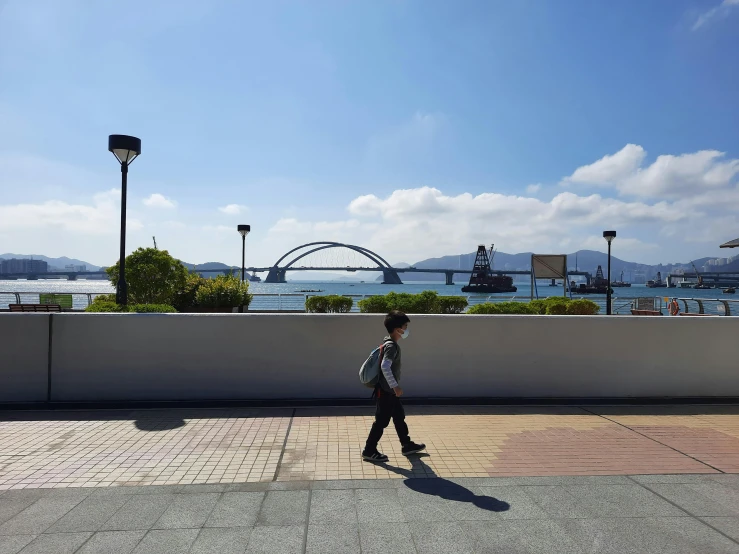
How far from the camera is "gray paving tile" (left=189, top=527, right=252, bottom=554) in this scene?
321 centimetres

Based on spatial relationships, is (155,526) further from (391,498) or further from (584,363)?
(584,363)

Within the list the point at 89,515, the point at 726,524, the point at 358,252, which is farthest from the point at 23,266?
the point at 726,524

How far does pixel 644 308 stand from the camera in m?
20.4

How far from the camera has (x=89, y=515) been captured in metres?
3.70

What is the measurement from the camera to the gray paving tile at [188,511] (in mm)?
3555

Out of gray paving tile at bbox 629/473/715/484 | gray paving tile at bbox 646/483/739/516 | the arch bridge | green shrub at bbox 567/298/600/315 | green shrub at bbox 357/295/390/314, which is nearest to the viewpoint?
gray paving tile at bbox 646/483/739/516

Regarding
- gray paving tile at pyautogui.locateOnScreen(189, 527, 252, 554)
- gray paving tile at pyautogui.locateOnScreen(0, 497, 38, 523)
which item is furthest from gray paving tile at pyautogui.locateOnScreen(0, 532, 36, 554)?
gray paving tile at pyautogui.locateOnScreen(189, 527, 252, 554)

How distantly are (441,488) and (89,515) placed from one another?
8.41ft

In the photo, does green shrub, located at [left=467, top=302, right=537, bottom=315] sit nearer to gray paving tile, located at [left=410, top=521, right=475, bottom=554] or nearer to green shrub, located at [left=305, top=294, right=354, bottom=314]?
green shrub, located at [left=305, top=294, right=354, bottom=314]

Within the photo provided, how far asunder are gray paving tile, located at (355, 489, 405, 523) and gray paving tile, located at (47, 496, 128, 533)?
1.74 meters

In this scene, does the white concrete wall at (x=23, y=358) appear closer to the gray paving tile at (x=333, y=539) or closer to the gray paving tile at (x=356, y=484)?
the gray paving tile at (x=356, y=484)

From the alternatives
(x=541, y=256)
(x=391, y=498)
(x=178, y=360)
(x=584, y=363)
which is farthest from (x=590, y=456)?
(x=541, y=256)

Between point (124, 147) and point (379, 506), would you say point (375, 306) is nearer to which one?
point (124, 147)

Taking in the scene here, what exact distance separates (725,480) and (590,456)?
1055 mm
